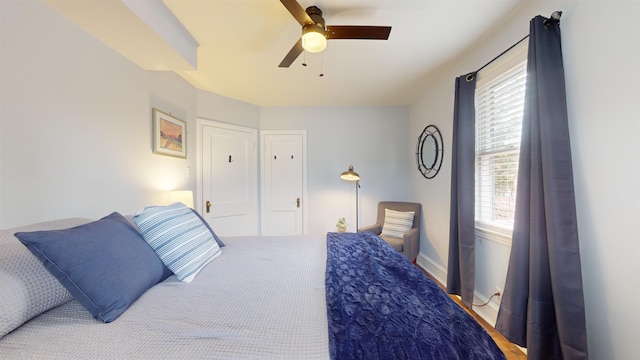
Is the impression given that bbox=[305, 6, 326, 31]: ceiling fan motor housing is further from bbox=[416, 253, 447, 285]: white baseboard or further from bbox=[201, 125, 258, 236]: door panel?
bbox=[416, 253, 447, 285]: white baseboard

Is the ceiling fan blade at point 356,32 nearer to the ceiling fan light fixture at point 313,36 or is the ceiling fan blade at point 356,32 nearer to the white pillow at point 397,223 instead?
the ceiling fan light fixture at point 313,36

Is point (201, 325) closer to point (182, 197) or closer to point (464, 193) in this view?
point (182, 197)

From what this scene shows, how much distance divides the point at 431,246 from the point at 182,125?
11.3 feet

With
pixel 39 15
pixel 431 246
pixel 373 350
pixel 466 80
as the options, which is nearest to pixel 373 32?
pixel 466 80

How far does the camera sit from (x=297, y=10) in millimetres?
1342

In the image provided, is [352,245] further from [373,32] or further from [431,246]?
[431,246]

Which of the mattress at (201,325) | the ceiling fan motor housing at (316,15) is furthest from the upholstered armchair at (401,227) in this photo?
the ceiling fan motor housing at (316,15)

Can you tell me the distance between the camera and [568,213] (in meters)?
1.28

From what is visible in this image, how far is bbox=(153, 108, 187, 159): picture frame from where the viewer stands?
229 cm

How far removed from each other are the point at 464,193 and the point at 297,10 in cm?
197

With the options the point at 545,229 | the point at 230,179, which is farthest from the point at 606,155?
the point at 230,179

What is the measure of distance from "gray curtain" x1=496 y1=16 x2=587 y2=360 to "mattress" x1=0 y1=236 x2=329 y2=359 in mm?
1309

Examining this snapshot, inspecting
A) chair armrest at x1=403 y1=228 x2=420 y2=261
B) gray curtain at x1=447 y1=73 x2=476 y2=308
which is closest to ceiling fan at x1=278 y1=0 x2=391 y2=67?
gray curtain at x1=447 y1=73 x2=476 y2=308

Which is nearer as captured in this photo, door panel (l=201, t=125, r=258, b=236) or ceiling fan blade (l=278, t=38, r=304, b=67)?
ceiling fan blade (l=278, t=38, r=304, b=67)
